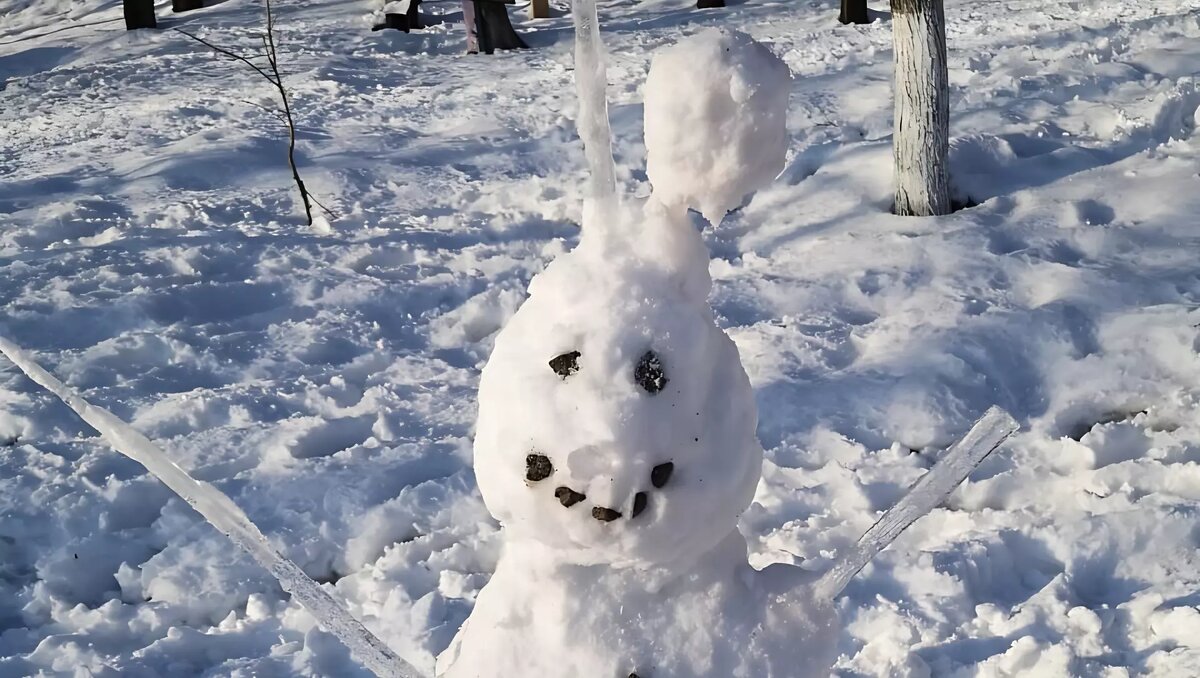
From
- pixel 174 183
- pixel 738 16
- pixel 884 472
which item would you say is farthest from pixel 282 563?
pixel 738 16

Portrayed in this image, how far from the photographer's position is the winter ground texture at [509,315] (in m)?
3.00

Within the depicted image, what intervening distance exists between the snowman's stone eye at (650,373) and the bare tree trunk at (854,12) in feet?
26.0

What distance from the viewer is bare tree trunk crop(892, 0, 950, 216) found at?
4.90 meters

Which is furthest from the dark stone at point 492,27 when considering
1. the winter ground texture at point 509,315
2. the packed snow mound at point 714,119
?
the packed snow mound at point 714,119

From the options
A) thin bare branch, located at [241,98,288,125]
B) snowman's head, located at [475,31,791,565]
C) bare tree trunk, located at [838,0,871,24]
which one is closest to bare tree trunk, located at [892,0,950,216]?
snowman's head, located at [475,31,791,565]

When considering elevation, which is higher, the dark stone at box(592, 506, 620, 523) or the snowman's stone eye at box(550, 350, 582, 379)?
the snowman's stone eye at box(550, 350, 582, 379)

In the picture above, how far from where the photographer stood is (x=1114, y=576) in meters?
2.98

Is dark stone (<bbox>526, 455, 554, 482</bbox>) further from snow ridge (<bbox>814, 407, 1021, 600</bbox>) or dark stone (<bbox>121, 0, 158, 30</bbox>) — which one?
dark stone (<bbox>121, 0, 158, 30</bbox>)

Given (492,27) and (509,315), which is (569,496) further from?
(492,27)

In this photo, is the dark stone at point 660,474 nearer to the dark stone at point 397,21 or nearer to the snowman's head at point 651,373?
the snowman's head at point 651,373

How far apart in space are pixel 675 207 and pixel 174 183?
5.46 metres

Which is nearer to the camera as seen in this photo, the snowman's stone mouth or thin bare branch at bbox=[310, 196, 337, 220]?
the snowman's stone mouth

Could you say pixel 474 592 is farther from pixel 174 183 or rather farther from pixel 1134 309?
pixel 174 183

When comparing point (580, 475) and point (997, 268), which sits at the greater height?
point (580, 475)
